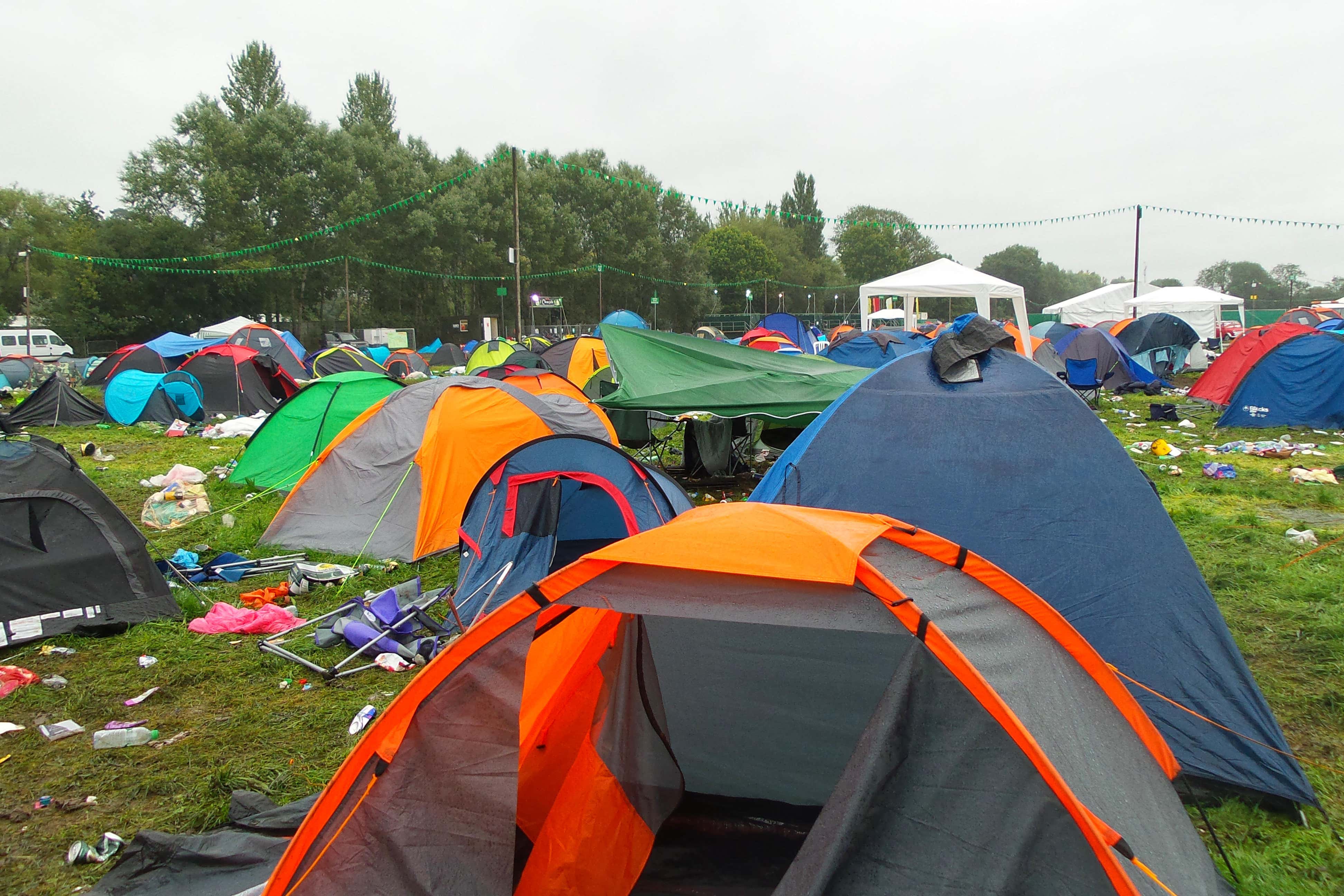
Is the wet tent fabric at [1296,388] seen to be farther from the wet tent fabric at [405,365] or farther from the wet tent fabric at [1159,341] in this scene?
the wet tent fabric at [405,365]

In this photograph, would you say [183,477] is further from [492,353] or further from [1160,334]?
[1160,334]

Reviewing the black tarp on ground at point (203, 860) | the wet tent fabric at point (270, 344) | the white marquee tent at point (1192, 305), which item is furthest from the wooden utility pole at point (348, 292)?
the black tarp on ground at point (203, 860)

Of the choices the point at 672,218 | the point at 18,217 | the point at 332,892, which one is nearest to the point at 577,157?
the point at 672,218

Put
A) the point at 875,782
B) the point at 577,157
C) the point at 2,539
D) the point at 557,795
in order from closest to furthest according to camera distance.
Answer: the point at 875,782
the point at 557,795
the point at 2,539
the point at 577,157

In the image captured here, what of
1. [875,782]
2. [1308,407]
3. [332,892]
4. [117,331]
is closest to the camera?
[875,782]

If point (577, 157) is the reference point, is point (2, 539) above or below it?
below

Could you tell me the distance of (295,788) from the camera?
11.2ft

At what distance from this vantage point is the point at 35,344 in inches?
1121

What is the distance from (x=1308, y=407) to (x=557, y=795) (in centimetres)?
1307

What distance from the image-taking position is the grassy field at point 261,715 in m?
2.97

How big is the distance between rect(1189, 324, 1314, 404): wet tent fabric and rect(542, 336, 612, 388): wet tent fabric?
33.8ft

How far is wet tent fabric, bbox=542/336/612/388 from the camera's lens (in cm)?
1502

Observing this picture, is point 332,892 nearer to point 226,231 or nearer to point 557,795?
point 557,795

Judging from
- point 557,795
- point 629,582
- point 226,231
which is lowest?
point 557,795
